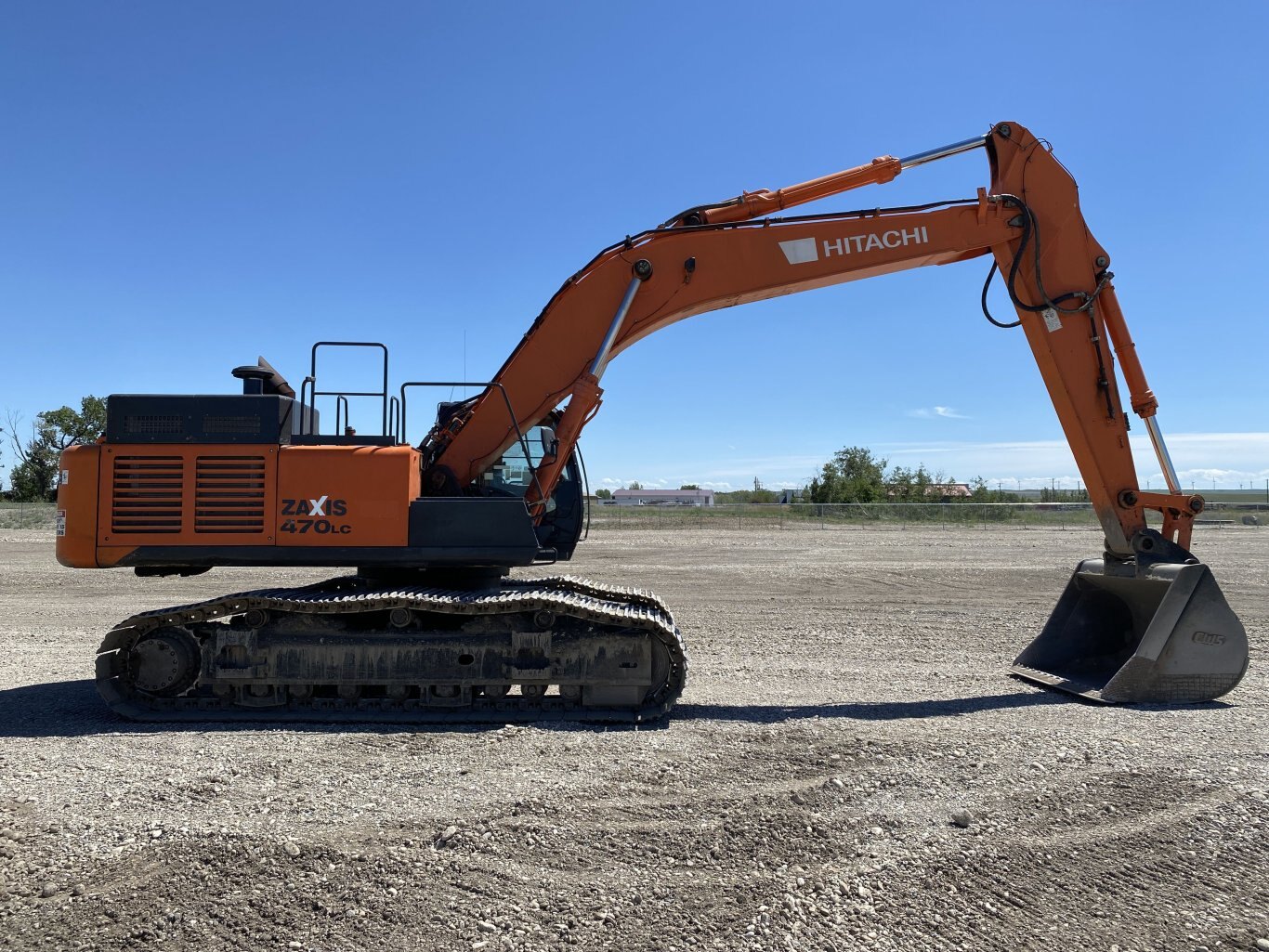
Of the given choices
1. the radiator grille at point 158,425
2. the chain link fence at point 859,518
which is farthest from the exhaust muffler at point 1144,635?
the chain link fence at point 859,518

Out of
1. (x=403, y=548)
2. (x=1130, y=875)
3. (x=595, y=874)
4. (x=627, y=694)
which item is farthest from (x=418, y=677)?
(x=1130, y=875)

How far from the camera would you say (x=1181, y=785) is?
5.36 metres

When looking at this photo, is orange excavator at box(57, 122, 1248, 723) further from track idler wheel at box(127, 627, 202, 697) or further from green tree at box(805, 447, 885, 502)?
green tree at box(805, 447, 885, 502)

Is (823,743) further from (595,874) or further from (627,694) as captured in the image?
(595,874)

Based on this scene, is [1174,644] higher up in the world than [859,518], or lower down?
lower down

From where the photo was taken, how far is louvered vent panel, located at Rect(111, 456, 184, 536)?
734cm

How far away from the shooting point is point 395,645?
7.33 m

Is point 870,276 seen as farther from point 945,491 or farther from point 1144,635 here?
point 945,491

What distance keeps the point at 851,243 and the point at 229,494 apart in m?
6.13

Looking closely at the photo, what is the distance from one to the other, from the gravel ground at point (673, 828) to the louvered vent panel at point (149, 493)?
66.1 inches

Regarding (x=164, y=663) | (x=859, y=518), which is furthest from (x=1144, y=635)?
(x=859, y=518)

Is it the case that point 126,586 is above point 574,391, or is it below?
below

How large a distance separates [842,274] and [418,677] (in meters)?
5.44

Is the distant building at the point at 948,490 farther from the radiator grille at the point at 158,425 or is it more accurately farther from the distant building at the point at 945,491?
the radiator grille at the point at 158,425
